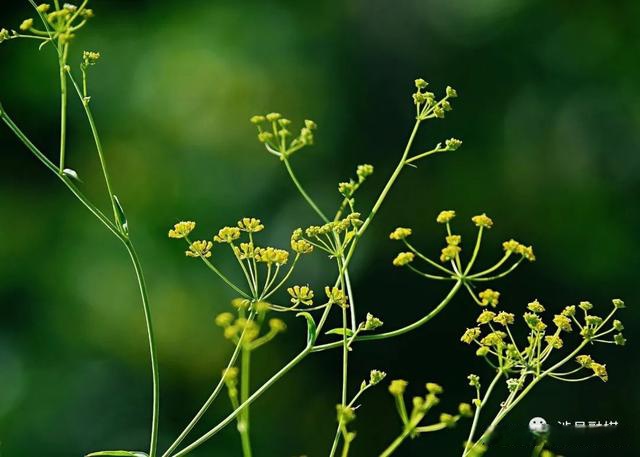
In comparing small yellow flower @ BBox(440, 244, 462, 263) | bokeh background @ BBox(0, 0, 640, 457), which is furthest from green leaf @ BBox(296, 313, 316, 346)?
bokeh background @ BBox(0, 0, 640, 457)

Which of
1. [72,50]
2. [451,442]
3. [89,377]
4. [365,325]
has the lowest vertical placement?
[451,442]

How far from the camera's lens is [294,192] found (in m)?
6.05

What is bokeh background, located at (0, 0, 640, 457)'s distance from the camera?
6.10 m

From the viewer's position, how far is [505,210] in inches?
255

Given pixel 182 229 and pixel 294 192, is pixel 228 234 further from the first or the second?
pixel 294 192

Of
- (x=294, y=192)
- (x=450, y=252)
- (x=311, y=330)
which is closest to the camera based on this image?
(x=450, y=252)

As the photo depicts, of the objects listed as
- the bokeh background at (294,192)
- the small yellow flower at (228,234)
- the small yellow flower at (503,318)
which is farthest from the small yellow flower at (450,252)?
the bokeh background at (294,192)

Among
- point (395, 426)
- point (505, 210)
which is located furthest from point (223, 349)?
point (505, 210)

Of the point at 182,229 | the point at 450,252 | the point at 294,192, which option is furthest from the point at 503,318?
the point at 294,192

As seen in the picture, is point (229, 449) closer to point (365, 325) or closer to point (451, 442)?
point (451, 442)

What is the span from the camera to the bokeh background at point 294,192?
6.10 metres

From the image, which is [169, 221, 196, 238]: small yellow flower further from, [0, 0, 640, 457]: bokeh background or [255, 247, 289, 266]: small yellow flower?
[0, 0, 640, 457]: bokeh background

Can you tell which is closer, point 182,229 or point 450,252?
point 450,252

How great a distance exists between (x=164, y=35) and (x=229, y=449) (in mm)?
2516
